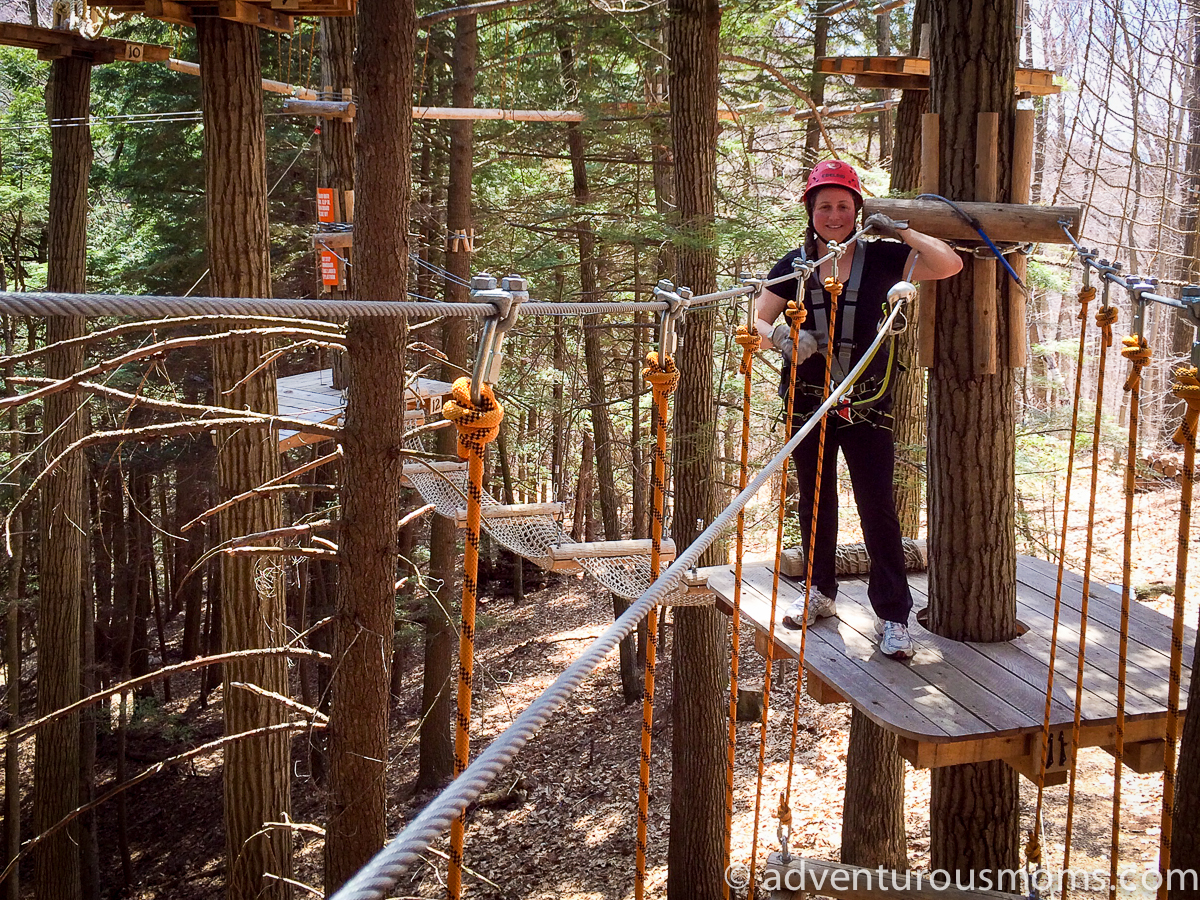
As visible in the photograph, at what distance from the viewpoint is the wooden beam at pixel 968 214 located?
2.89m

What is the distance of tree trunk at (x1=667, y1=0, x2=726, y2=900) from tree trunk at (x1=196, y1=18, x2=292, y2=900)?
2416 millimetres

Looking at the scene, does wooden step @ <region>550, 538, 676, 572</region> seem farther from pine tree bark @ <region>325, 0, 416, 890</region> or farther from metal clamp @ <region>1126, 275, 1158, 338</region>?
metal clamp @ <region>1126, 275, 1158, 338</region>

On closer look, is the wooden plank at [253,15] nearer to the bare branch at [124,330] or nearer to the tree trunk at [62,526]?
the bare branch at [124,330]

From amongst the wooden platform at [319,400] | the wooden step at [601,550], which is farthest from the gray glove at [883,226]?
the wooden platform at [319,400]

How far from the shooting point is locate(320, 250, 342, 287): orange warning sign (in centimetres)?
647

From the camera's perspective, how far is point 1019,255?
9.93 feet

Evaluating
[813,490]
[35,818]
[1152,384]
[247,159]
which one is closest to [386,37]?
[247,159]

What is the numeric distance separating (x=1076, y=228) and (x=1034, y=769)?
1.56 m

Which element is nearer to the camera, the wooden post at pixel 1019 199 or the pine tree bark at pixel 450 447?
the wooden post at pixel 1019 199

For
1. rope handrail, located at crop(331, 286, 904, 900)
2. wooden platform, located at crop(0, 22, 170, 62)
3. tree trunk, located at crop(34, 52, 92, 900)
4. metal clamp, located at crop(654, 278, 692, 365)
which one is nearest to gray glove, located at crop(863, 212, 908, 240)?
metal clamp, located at crop(654, 278, 692, 365)

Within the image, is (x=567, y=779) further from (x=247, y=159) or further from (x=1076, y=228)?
(x=1076, y=228)

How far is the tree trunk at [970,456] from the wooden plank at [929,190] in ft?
0.07

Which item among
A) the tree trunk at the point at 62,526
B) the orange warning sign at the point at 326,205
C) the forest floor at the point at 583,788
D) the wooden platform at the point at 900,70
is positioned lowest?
the forest floor at the point at 583,788

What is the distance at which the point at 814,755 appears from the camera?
303 inches
